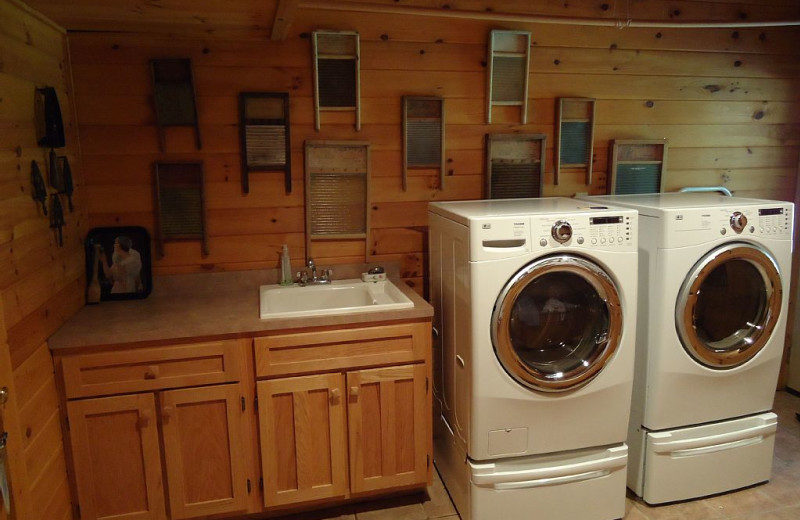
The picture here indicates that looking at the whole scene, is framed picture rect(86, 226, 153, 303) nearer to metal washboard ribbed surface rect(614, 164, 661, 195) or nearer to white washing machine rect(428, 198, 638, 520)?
white washing machine rect(428, 198, 638, 520)

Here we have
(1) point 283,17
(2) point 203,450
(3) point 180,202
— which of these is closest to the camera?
(1) point 283,17

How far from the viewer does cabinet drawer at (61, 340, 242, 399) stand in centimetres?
204

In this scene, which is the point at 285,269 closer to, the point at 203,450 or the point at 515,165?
the point at 203,450

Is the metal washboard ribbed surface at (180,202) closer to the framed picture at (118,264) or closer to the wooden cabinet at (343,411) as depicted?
the framed picture at (118,264)

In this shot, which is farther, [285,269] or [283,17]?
[285,269]

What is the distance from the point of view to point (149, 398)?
6.92ft

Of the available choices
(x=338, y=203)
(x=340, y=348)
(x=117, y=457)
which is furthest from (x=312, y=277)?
(x=117, y=457)

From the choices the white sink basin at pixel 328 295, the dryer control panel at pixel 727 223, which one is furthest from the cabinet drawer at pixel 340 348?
the dryer control panel at pixel 727 223

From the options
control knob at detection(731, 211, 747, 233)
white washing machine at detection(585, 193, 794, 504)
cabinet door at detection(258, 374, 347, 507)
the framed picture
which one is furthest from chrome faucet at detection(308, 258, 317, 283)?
control knob at detection(731, 211, 747, 233)

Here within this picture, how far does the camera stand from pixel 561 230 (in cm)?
210

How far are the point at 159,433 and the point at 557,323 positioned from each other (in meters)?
1.57

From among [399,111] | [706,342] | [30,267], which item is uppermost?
[399,111]

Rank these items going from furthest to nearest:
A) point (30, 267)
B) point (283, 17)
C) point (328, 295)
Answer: point (328, 295), point (283, 17), point (30, 267)

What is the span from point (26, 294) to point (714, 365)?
101 inches
